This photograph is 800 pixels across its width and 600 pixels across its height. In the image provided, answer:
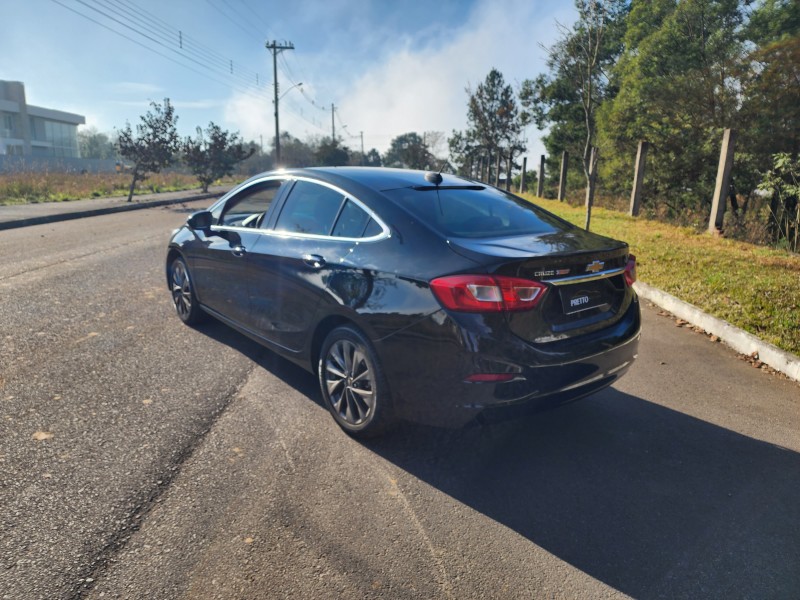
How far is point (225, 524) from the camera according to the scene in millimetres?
2529

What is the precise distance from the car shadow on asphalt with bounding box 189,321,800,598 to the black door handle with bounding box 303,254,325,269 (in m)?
1.03

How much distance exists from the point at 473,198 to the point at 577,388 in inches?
59.8

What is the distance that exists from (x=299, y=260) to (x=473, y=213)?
3.94 ft

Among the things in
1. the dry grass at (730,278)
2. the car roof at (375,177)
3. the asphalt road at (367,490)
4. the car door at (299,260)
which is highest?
the car roof at (375,177)

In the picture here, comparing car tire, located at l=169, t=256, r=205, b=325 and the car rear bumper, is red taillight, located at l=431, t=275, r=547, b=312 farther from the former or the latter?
car tire, located at l=169, t=256, r=205, b=325

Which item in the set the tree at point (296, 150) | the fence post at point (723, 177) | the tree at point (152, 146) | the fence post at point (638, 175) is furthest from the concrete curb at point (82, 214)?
the tree at point (296, 150)

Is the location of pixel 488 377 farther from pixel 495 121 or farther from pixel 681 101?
pixel 495 121

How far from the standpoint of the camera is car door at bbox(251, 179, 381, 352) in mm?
3506

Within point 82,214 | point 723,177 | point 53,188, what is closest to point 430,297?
point 723,177

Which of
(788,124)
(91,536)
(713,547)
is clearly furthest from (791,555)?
(788,124)

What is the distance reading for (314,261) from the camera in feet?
11.6

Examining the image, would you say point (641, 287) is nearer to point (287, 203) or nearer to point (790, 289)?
point (790, 289)

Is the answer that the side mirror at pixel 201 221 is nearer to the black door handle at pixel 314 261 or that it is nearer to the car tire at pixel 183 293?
the car tire at pixel 183 293

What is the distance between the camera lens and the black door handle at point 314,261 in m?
3.49
